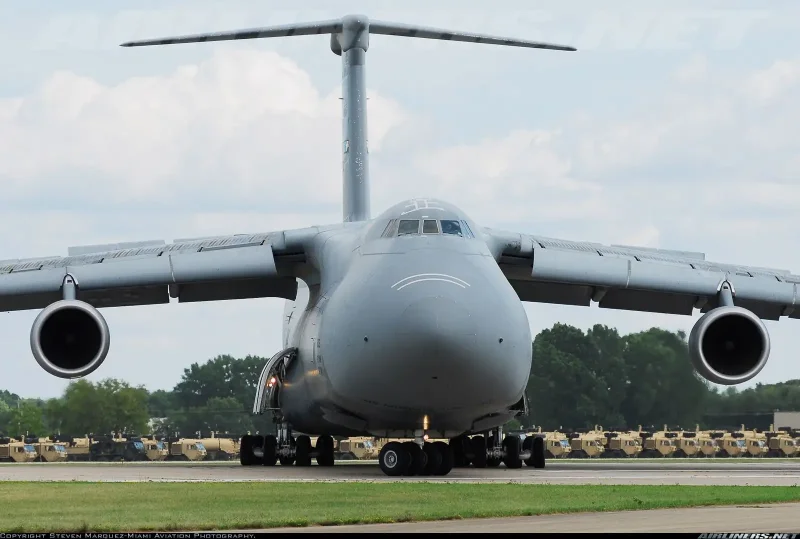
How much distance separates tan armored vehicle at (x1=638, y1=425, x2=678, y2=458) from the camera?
124 ft

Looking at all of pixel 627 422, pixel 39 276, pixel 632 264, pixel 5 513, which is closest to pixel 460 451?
pixel 632 264

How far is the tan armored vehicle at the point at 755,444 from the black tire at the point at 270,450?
19.1m

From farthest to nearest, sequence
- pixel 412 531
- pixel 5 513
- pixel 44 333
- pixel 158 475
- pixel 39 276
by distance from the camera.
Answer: pixel 39 276 → pixel 44 333 → pixel 158 475 → pixel 5 513 → pixel 412 531

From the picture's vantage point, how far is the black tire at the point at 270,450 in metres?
23.3

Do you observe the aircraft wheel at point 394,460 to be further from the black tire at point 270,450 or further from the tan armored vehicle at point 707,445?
the tan armored vehicle at point 707,445

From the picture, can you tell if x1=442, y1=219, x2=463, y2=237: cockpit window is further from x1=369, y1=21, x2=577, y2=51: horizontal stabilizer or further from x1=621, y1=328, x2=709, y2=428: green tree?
x1=621, y1=328, x2=709, y2=428: green tree

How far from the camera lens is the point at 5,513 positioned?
1161 centimetres

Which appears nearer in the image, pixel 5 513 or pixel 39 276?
pixel 5 513

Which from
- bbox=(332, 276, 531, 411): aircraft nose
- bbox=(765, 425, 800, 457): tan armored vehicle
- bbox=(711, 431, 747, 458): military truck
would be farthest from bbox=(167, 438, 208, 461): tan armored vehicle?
bbox=(332, 276, 531, 411): aircraft nose

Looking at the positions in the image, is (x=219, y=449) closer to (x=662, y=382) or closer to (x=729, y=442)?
(x=662, y=382)

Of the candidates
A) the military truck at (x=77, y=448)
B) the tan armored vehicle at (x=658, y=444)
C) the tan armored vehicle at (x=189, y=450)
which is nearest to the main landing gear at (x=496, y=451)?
the tan armored vehicle at (x=189, y=450)

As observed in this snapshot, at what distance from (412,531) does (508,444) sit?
12316 mm

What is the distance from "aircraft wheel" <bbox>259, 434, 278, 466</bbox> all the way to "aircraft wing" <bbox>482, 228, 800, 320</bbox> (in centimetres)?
457

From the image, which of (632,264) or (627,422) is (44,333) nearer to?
(632,264)
